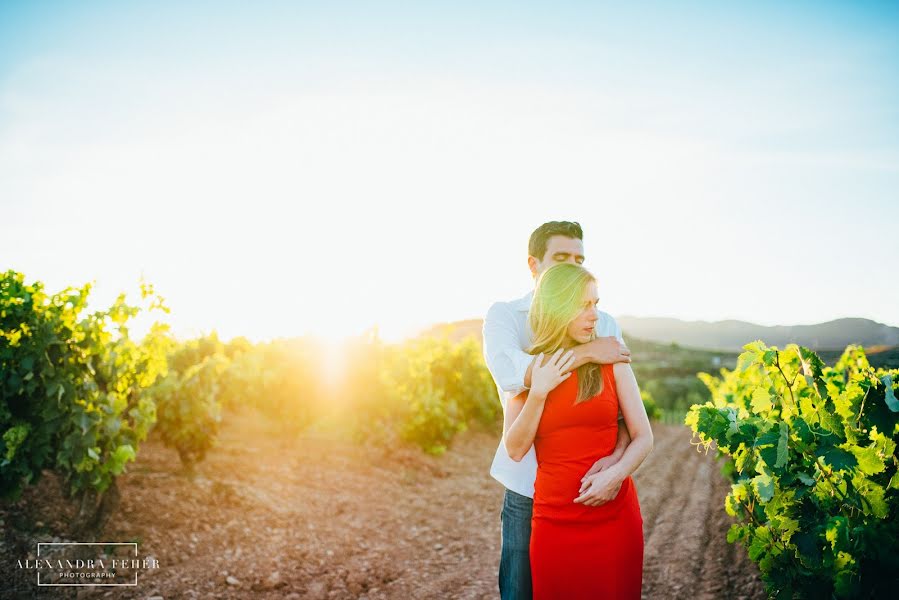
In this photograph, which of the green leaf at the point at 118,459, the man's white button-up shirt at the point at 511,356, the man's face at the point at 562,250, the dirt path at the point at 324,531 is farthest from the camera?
the green leaf at the point at 118,459

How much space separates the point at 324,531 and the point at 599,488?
16.0ft

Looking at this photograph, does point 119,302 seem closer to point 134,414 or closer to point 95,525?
point 134,414

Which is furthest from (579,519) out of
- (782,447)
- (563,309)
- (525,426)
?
(782,447)

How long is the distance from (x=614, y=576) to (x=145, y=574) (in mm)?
4271

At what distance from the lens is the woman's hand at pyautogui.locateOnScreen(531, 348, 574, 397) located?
209 centimetres

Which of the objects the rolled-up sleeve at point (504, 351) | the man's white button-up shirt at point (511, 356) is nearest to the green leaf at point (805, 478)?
the man's white button-up shirt at point (511, 356)

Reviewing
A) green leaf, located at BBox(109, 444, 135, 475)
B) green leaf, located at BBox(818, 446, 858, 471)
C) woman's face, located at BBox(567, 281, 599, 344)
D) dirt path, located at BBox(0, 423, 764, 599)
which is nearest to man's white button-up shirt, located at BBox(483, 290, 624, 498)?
woman's face, located at BBox(567, 281, 599, 344)

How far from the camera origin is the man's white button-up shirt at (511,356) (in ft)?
7.60

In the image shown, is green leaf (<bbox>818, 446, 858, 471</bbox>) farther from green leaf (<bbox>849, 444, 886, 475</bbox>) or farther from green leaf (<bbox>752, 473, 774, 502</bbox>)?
green leaf (<bbox>752, 473, 774, 502</bbox>)

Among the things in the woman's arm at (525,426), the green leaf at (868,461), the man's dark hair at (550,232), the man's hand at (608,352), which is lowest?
the green leaf at (868,461)

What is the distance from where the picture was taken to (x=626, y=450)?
2.19m

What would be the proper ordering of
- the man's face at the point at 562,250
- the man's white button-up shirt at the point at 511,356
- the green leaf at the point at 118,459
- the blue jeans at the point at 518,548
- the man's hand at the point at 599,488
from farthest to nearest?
the green leaf at the point at 118,459 < the man's face at the point at 562,250 < the blue jeans at the point at 518,548 < the man's white button-up shirt at the point at 511,356 < the man's hand at the point at 599,488

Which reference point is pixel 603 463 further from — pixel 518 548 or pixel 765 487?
pixel 765 487

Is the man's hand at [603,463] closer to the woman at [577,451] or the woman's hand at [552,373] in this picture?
the woman at [577,451]
